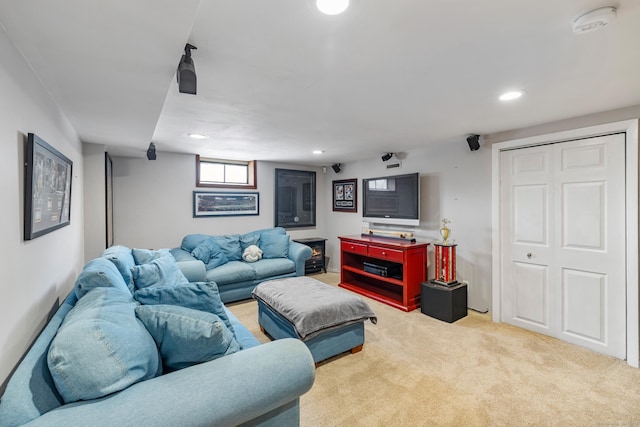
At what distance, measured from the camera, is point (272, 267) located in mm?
4082

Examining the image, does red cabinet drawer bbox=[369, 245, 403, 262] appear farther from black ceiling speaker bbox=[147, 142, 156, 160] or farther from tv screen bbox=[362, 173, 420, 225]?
black ceiling speaker bbox=[147, 142, 156, 160]

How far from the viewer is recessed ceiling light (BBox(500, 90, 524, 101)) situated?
2.01 meters

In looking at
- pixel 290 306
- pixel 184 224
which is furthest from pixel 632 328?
pixel 184 224

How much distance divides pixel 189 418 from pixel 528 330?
11.0ft

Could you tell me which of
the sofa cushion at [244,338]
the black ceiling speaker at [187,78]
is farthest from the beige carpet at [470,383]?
the black ceiling speaker at [187,78]

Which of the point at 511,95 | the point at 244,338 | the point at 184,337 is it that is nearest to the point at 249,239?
the point at 244,338

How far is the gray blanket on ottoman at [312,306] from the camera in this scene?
2252mm

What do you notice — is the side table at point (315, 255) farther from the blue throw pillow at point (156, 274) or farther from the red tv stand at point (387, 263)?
the blue throw pillow at point (156, 274)

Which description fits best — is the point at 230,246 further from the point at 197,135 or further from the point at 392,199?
the point at 392,199

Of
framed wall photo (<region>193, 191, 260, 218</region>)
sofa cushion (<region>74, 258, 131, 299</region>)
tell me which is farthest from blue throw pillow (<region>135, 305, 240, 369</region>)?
framed wall photo (<region>193, 191, 260, 218</region>)

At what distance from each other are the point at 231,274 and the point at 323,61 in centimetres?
297

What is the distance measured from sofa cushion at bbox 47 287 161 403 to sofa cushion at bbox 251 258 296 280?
2721 millimetres

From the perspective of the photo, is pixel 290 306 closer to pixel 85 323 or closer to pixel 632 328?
pixel 85 323

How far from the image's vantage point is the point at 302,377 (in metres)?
1.30
